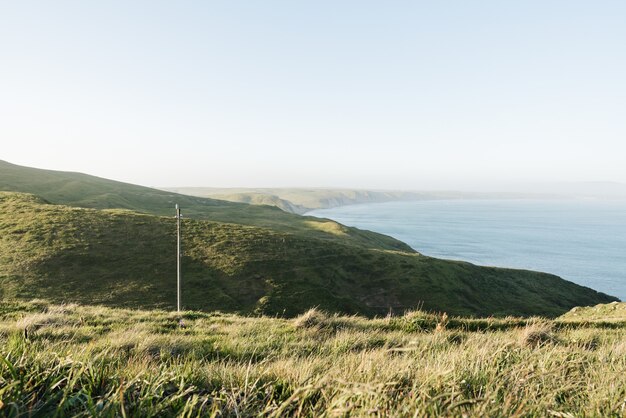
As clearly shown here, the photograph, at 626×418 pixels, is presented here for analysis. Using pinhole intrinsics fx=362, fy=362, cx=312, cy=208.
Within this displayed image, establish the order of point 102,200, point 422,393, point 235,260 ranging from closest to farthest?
1. point 422,393
2. point 235,260
3. point 102,200

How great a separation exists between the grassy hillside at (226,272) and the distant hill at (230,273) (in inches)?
6.7

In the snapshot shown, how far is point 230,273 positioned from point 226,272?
0.64m

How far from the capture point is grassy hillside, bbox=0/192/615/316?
43.8 metres

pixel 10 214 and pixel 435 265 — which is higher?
pixel 10 214

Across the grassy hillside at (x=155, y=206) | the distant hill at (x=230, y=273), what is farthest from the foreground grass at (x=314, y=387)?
the grassy hillside at (x=155, y=206)

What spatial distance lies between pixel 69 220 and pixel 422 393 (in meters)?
74.1

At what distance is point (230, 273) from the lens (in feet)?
170

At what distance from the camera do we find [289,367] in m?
4.77

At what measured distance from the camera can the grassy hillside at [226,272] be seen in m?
43.8

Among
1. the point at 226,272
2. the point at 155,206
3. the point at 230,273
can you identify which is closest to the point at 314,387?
the point at 230,273

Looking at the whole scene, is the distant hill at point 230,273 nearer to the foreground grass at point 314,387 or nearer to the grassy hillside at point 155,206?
the grassy hillside at point 155,206

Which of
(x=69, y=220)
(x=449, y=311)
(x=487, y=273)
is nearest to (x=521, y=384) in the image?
(x=449, y=311)

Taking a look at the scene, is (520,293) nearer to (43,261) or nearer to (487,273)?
(487,273)

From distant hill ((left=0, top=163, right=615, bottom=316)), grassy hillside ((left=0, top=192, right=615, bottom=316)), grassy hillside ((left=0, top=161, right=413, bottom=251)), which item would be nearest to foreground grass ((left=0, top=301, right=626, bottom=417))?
distant hill ((left=0, top=163, right=615, bottom=316))
